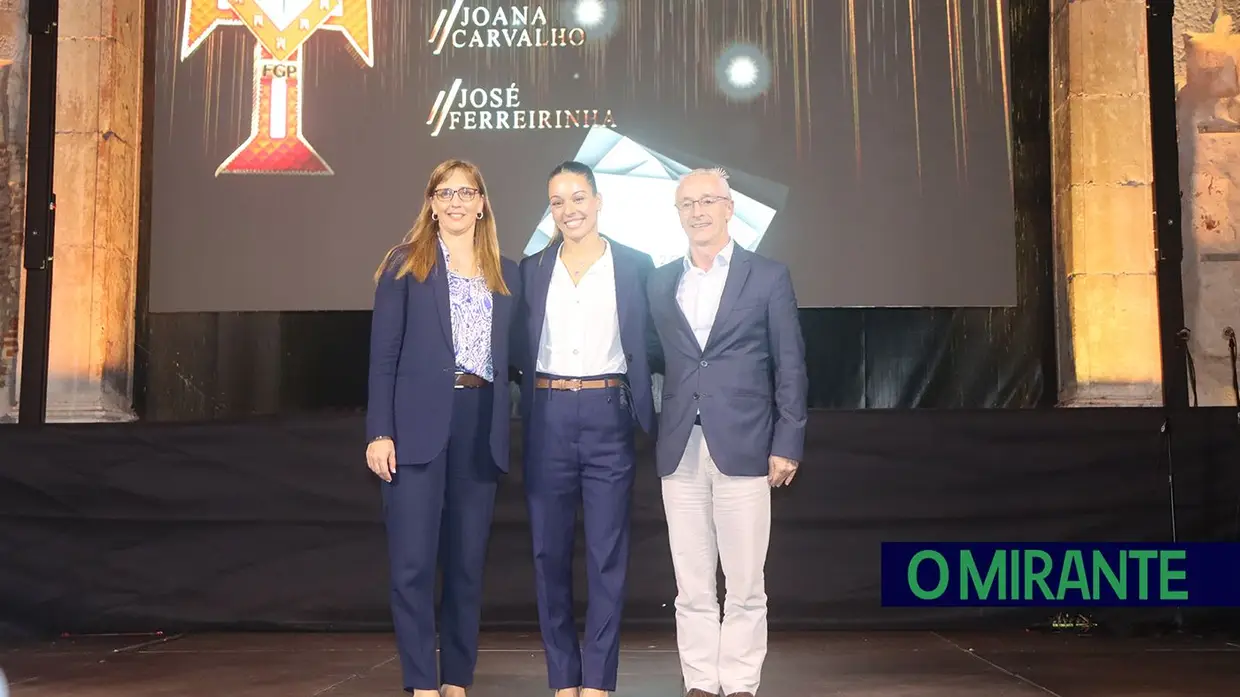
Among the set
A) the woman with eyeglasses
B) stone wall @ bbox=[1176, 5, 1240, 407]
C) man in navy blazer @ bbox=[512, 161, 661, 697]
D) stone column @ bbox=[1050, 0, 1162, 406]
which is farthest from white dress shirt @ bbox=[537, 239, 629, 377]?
stone wall @ bbox=[1176, 5, 1240, 407]

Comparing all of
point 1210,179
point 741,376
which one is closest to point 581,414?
point 741,376

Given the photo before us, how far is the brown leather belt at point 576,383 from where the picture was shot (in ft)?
9.75

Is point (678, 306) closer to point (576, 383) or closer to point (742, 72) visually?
point (576, 383)

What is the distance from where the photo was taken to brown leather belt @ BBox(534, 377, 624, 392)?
2.97 meters

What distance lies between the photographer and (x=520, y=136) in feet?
20.9

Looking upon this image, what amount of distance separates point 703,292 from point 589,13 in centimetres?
379

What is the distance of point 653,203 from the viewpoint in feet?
20.7

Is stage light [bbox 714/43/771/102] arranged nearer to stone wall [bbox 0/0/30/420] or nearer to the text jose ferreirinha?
the text jose ferreirinha

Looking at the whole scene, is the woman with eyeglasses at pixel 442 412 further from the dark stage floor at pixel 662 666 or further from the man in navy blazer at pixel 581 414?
the dark stage floor at pixel 662 666

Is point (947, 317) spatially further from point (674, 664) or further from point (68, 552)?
point (68, 552)

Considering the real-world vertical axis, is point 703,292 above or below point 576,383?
above

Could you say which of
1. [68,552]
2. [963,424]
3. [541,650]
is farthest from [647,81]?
[68,552]

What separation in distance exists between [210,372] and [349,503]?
2.53m

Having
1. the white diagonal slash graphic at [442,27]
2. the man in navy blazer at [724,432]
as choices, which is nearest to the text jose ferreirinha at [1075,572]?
the man in navy blazer at [724,432]
